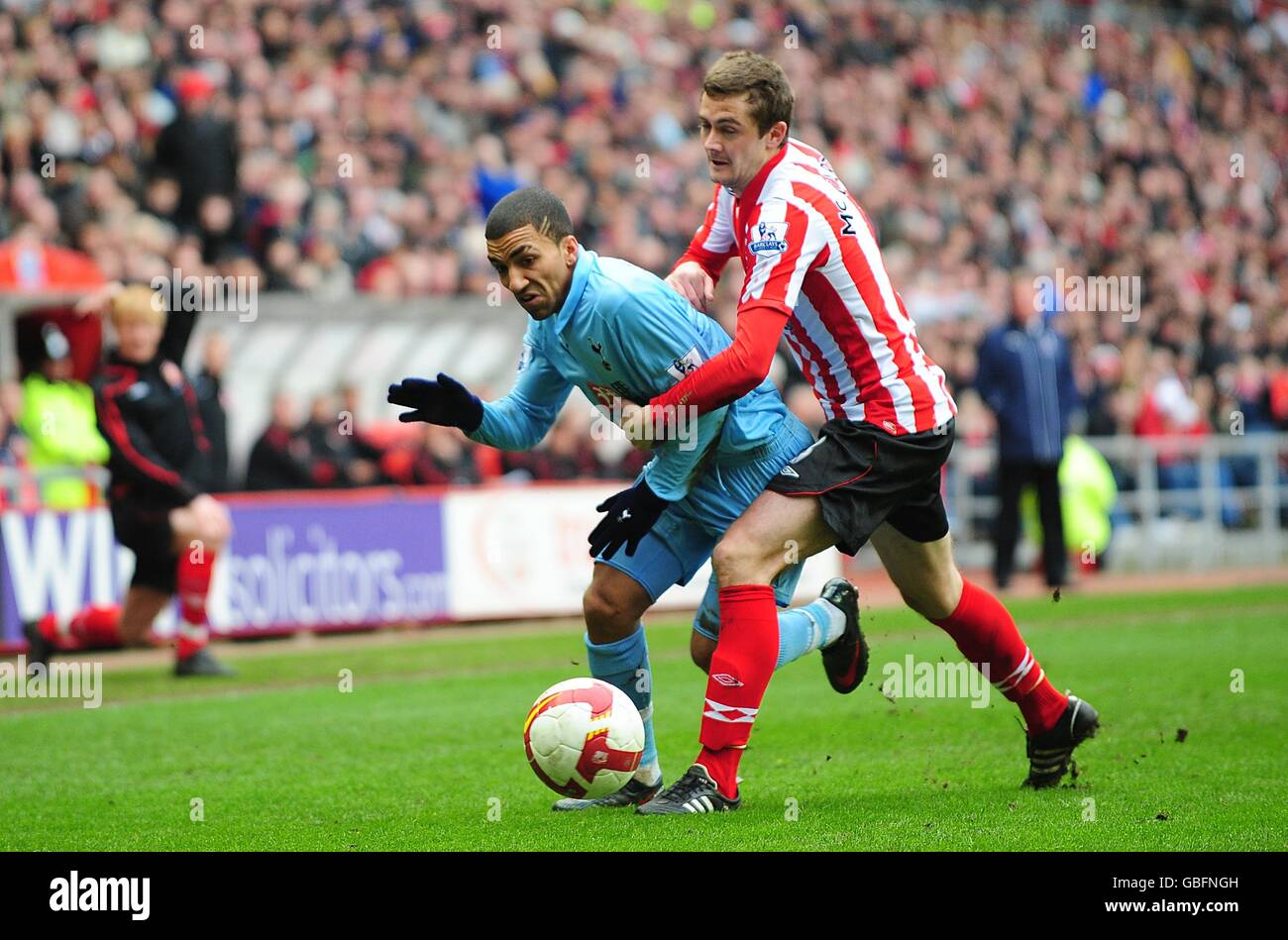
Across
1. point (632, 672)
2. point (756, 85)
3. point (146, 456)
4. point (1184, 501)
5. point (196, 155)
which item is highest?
point (196, 155)

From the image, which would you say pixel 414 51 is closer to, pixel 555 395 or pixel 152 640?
pixel 152 640

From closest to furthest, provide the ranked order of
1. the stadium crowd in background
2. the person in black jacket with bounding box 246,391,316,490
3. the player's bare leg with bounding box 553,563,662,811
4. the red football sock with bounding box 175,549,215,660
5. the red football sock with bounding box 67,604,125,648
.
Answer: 1. the player's bare leg with bounding box 553,563,662,811
2. the red football sock with bounding box 175,549,215,660
3. the red football sock with bounding box 67,604,125,648
4. the person in black jacket with bounding box 246,391,316,490
5. the stadium crowd in background

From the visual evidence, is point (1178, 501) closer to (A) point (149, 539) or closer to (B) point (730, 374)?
(A) point (149, 539)

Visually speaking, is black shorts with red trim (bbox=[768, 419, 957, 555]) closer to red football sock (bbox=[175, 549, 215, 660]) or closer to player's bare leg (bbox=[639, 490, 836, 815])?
player's bare leg (bbox=[639, 490, 836, 815])

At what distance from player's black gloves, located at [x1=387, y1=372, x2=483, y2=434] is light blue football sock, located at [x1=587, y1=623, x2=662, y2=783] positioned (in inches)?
35.7

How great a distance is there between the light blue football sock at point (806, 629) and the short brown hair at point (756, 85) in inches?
68.9

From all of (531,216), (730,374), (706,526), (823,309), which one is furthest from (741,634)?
(531,216)

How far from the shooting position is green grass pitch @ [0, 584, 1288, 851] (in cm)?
571

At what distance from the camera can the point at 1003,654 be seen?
6.34 m

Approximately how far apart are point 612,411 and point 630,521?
41cm

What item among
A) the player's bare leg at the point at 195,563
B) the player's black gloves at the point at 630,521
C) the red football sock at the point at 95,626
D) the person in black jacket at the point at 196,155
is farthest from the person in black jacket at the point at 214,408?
the player's black gloves at the point at 630,521

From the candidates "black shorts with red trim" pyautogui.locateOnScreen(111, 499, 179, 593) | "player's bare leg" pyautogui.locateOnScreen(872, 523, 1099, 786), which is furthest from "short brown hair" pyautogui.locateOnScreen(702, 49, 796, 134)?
"black shorts with red trim" pyautogui.locateOnScreen(111, 499, 179, 593)

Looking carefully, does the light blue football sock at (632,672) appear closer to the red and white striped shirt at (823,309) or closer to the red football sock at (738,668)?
the red football sock at (738,668)

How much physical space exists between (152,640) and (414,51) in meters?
10.1
